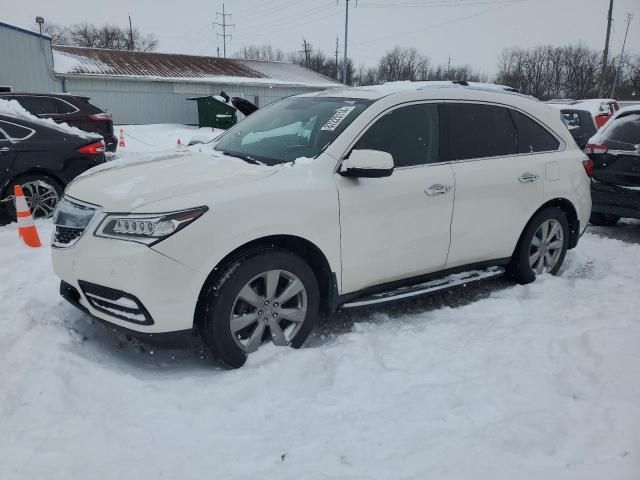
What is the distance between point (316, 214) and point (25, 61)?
25.5 meters

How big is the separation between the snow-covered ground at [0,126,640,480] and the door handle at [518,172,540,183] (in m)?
1.08

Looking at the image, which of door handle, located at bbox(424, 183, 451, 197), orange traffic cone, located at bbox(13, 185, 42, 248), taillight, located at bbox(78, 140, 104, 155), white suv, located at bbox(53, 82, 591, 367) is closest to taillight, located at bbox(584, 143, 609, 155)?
white suv, located at bbox(53, 82, 591, 367)

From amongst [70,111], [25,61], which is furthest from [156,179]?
[25,61]

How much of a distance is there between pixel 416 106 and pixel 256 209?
163cm

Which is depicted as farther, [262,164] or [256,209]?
[262,164]

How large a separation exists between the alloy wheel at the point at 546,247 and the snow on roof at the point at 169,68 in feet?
91.3

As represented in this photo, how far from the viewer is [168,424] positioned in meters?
2.49

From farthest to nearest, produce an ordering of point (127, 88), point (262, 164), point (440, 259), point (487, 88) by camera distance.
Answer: point (127, 88) < point (487, 88) < point (440, 259) < point (262, 164)

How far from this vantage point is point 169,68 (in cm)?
3189

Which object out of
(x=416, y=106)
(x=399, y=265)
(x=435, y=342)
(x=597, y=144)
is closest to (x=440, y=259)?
(x=399, y=265)

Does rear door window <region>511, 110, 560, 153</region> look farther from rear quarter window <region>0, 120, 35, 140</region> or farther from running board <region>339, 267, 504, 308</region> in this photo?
rear quarter window <region>0, 120, 35, 140</region>

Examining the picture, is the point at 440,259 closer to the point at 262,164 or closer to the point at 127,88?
the point at 262,164

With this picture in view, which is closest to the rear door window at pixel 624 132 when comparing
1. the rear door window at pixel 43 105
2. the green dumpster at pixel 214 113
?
the rear door window at pixel 43 105

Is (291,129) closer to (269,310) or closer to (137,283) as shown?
(269,310)
